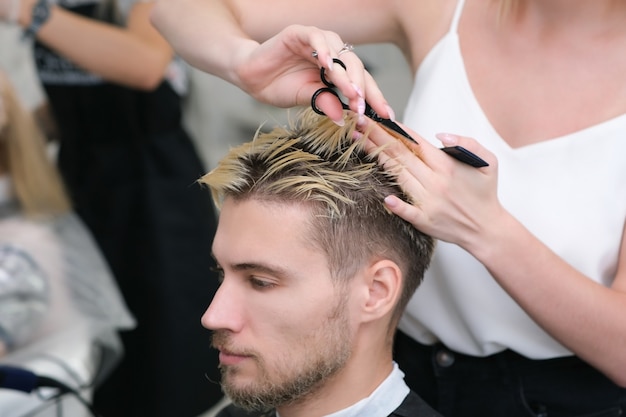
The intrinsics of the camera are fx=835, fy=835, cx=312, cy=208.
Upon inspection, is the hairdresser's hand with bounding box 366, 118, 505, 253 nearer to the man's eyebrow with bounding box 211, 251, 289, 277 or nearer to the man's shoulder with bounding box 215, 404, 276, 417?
the man's eyebrow with bounding box 211, 251, 289, 277

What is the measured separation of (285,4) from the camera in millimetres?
1302

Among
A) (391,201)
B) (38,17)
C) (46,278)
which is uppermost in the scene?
(391,201)

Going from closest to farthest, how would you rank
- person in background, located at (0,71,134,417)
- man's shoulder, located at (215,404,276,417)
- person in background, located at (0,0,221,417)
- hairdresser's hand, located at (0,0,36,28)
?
1. man's shoulder, located at (215,404,276,417)
2. person in background, located at (0,71,134,417)
3. hairdresser's hand, located at (0,0,36,28)
4. person in background, located at (0,0,221,417)

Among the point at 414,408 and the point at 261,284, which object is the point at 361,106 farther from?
the point at 414,408

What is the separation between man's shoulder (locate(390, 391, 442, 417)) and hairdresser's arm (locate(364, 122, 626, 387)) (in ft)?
0.75

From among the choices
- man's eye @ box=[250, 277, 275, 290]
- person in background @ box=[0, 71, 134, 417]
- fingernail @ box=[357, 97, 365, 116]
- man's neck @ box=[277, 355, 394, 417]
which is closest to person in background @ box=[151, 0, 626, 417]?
fingernail @ box=[357, 97, 365, 116]

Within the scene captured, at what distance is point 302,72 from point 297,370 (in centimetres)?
39

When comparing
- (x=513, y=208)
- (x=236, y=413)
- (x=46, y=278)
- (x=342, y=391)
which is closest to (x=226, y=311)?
(x=342, y=391)

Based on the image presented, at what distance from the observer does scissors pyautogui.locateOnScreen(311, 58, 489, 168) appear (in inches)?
37.4

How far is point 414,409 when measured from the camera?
1.16 meters

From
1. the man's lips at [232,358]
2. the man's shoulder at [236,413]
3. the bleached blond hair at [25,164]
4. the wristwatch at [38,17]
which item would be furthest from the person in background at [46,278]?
the man's lips at [232,358]

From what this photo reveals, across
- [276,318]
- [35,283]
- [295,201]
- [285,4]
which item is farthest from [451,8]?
[35,283]

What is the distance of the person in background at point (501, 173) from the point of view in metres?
0.99

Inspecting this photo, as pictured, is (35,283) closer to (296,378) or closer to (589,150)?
(296,378)
